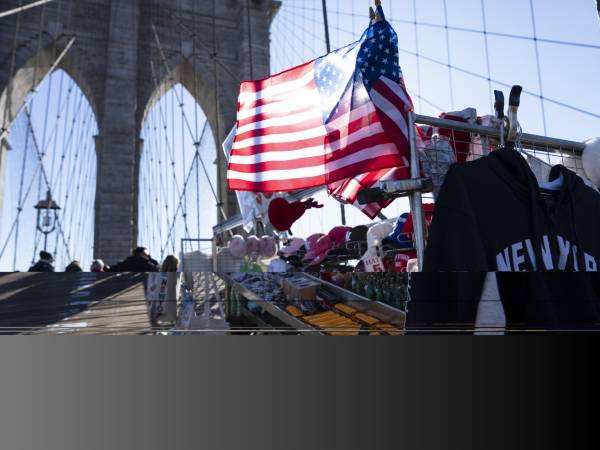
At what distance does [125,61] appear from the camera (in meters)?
12.7

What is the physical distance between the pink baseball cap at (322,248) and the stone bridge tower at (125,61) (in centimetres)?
839

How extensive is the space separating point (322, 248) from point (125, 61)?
37.8ft

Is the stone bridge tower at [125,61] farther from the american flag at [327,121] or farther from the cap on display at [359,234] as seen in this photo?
the american flag at [327,121]

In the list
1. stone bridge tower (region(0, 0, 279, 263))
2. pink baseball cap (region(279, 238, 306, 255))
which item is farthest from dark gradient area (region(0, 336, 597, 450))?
stone bridge tower (region(0, 0, 279, 263))

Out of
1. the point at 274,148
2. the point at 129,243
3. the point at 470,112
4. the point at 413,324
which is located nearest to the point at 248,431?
the point at 413,324

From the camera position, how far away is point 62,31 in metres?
12.7

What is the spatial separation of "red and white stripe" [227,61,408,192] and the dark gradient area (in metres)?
1.28

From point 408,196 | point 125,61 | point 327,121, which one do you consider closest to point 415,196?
point 408,196

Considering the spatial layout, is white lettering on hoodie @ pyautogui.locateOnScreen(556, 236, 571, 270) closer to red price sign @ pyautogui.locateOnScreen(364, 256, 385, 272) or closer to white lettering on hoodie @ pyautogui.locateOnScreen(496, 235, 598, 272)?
white lettering on hoodie @ pyautogui.locateOnScreen(496, 235, 598, 272)

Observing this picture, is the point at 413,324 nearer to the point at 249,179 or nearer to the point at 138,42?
the point at 249,179

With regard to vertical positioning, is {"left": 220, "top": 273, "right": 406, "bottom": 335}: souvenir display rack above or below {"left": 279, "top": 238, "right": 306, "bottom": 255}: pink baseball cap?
below

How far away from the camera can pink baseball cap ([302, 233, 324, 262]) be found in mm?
3045

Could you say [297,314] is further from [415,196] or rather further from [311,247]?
[311,247]

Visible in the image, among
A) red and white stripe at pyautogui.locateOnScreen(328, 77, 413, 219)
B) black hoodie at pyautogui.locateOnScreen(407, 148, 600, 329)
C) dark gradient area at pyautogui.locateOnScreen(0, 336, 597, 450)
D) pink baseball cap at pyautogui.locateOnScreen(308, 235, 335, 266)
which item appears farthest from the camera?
pink baseball cap at pyautogui.locateOnScreen(308, 235, 335, 266)
